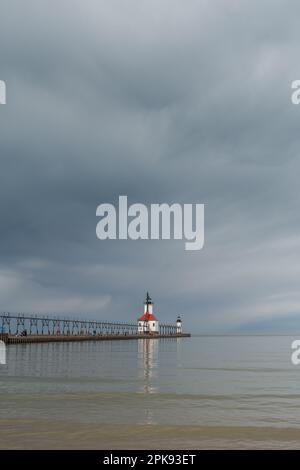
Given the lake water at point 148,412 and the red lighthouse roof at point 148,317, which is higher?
the lake water at point 148,412

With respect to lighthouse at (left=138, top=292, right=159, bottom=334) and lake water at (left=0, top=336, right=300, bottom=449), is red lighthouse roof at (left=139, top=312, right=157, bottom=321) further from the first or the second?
lake water at (left=0, top=336, right=300, bottom=449)

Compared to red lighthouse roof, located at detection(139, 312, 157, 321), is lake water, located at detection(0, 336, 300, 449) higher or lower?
higher

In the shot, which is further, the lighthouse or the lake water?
the lighthouse

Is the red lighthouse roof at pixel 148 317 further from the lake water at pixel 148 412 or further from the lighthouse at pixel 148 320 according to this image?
the lake water at pixel 148 412

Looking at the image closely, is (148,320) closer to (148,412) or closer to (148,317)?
(148,317)

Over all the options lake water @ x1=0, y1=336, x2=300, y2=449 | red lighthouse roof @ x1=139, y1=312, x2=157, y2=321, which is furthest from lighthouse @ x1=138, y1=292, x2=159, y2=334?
lake water @ x1=0, y1=336, x2=300, y2=449

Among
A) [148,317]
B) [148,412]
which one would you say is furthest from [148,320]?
[148,412]

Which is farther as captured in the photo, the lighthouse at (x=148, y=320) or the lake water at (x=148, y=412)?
the lighthouse at (x=148, y=320)

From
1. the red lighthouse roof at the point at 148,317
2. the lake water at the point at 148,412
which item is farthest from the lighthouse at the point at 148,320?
the lake water at the point at 148,412

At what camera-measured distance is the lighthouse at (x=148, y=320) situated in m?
188

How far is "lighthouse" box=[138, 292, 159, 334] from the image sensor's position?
188 meters
